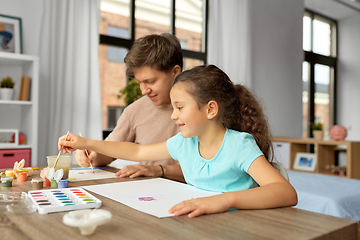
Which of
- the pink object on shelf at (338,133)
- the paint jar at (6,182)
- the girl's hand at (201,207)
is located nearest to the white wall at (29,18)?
the paint jar at (6,182)

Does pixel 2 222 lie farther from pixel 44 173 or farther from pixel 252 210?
pixel 252 210

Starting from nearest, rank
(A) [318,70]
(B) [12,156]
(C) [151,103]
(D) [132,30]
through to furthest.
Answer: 1. (C) [151,103]
2. (B) [12,156]
3. (D) [132,30]
4. (A) [318,70]

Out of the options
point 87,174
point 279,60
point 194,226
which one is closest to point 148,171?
point 87,174

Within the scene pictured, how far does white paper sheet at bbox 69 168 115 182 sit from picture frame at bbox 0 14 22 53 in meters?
1.74

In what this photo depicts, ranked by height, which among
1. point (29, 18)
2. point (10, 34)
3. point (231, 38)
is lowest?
point (10, 34)

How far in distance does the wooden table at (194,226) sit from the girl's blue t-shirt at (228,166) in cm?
21

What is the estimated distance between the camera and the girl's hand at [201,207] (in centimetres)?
68

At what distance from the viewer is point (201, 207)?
0.69 metres

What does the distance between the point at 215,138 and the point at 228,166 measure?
0.44 feet

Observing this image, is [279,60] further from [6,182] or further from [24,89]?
[6,182]

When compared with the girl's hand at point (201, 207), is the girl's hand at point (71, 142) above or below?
above

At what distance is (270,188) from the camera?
0.78m

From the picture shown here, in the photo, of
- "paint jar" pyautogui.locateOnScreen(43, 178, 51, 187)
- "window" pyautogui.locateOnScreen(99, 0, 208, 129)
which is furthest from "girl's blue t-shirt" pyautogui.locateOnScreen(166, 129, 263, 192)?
"window" pyautogui.locateOnScreen(99, 0, 208, 129)

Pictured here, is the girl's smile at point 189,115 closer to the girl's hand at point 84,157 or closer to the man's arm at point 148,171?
the man's arm at point 148,171
